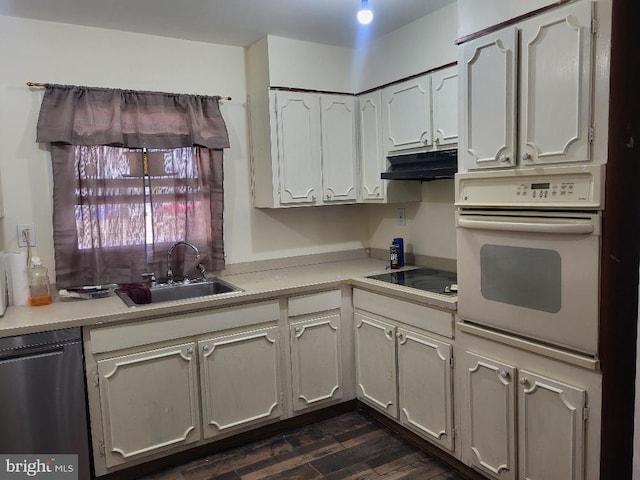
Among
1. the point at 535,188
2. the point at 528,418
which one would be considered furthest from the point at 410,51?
the point at 528,418

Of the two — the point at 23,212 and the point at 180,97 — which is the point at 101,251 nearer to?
the point at 23,212

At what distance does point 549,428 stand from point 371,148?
1.98 m

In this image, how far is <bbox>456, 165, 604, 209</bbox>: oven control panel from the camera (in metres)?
1.66

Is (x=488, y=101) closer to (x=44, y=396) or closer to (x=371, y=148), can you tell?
(x=371, y=148)

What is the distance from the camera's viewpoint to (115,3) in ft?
7.97

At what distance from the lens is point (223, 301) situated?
2559 mm

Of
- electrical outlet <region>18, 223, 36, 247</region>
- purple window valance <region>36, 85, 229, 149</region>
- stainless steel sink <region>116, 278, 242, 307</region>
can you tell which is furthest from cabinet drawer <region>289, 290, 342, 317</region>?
electrical outlet <region>18, 223, 36, 247</region>

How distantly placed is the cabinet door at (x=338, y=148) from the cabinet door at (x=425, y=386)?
111 cm

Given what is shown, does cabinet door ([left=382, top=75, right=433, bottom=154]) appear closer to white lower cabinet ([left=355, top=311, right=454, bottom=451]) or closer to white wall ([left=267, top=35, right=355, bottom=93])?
white wall ([left=267, top=35, right=355, bottom=93])

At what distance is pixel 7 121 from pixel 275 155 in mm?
1481

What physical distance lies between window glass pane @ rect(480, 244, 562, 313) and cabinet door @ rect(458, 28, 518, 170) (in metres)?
0.37

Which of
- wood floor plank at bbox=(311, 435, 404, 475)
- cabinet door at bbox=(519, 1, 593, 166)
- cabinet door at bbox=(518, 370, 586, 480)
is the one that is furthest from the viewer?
wood floor plank at bbox=(311, 435, 404, 475)

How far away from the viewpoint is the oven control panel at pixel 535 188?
1661mm

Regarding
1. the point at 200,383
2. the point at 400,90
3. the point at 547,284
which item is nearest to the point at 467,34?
the point at 400,90
